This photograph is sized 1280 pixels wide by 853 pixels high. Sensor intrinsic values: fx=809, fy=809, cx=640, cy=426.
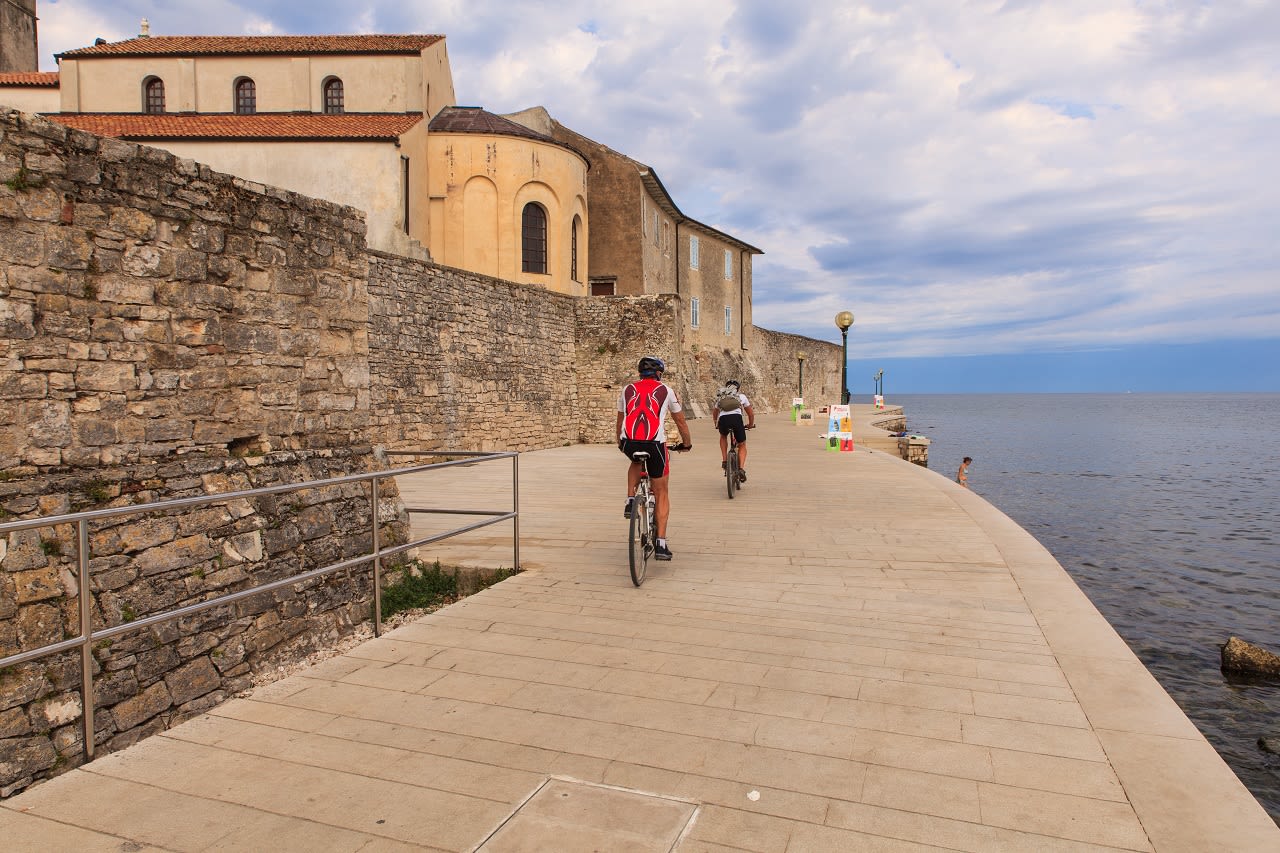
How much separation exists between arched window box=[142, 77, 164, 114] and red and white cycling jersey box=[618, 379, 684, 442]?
28.0 m

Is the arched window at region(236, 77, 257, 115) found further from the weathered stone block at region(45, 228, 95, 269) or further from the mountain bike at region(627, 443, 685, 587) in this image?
the mountain bike at region(627, 443, 685, 587)

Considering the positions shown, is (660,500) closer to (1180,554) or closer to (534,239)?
(1180,554)

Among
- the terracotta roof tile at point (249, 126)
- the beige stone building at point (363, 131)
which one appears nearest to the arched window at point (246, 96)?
A: the beige stone building at point (363, 131)

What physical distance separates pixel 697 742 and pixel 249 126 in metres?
24.8

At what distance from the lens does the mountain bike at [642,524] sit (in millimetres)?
5953

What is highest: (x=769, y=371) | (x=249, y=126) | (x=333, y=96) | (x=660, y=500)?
(x=333, y=96)

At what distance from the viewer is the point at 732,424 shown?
36.6ft

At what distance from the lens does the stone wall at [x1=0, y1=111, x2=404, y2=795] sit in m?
4.31

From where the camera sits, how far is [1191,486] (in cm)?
2628

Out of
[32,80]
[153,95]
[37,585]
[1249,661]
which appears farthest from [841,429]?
[32,80]

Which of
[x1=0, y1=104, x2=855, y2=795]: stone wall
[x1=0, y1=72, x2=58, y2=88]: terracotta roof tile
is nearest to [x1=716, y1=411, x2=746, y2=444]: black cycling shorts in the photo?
[x1=0, y1=104, x2=855, y2=795]: stone wall

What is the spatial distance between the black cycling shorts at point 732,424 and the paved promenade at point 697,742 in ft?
17.0

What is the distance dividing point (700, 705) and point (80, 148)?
4.66m

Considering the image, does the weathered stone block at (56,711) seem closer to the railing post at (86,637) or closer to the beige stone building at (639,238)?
the railing post at (86,637)
